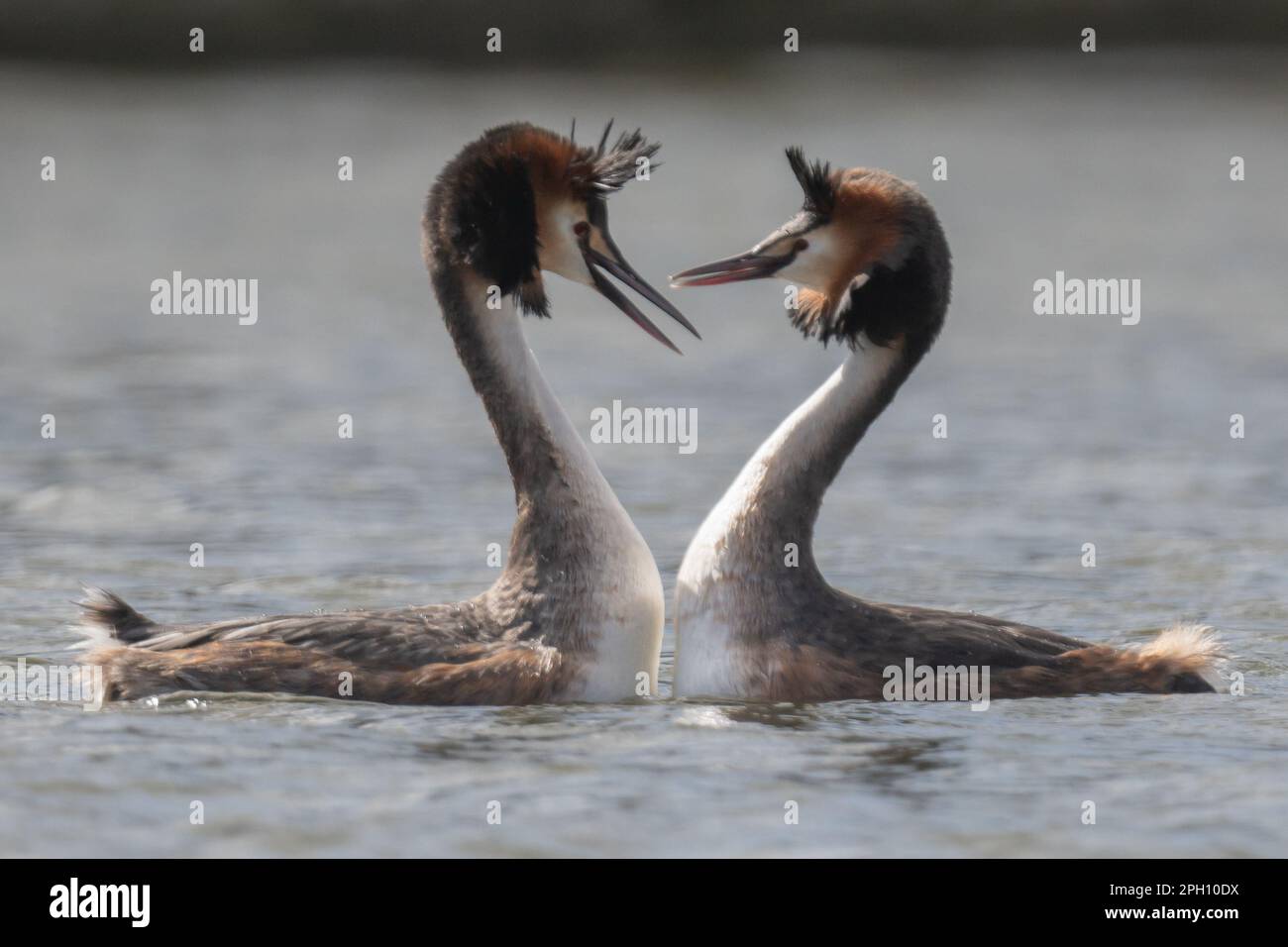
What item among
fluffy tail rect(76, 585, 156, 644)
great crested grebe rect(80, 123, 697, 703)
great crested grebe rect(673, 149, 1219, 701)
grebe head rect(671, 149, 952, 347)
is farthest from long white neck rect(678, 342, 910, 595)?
fluffy tail rect(76, 585, 156, 644)

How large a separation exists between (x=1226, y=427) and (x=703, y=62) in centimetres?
2054

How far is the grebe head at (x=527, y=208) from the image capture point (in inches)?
409

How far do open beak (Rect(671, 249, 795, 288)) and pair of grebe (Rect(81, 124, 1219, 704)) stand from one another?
0.04ft

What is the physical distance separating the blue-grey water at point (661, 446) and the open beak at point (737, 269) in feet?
6.53

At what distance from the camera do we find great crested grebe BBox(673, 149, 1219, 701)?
10164 millimetres

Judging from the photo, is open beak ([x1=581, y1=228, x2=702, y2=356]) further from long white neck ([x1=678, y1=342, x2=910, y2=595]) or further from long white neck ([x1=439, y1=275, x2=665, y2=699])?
long white neck ([x1=678, y1=342, x2=910, y2=595])

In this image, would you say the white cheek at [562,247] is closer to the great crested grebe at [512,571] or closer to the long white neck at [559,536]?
the great crested grebe at [512,571]

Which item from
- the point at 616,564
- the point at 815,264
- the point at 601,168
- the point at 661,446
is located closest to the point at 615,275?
the point at 601,168

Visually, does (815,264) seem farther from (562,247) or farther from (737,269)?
(562,247)

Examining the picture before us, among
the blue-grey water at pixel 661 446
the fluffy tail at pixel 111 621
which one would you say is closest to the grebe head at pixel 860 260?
the blue-grey water at pixel 661 446

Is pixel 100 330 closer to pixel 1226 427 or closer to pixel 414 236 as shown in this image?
pixel 414 236

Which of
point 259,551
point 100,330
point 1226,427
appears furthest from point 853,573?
point 100,330

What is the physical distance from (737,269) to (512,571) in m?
1.76

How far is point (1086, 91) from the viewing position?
123ft
